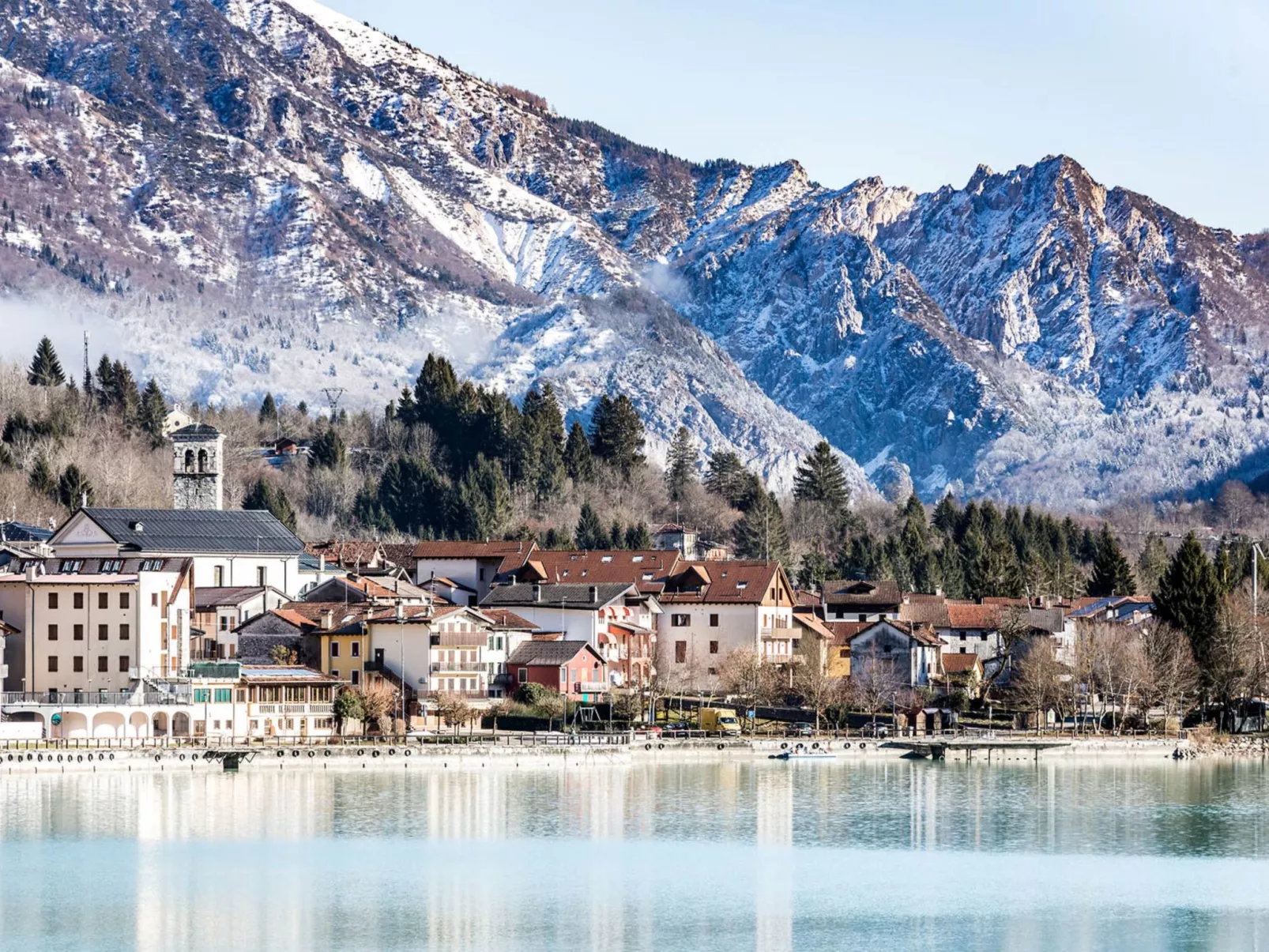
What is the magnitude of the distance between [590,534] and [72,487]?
34.5m

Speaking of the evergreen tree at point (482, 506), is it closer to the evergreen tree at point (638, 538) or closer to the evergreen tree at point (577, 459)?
the evergreen tree at point (638, 538)

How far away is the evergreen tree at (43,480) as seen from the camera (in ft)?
502

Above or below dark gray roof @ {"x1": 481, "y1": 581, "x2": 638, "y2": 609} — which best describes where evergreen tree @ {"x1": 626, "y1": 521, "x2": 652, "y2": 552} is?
above

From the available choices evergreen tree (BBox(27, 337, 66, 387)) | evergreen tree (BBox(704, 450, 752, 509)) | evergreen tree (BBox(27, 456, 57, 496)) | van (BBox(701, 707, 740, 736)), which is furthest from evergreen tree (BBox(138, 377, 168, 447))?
van (BBox(701, 707, 740, 736))

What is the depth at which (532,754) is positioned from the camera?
99.8 meters

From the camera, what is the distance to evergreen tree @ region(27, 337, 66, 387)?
187 m

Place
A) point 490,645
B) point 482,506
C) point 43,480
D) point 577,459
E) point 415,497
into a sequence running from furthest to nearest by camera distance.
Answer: point 577,459 → point 415,497 → point 482,506 → point 43,480 → point 490,645

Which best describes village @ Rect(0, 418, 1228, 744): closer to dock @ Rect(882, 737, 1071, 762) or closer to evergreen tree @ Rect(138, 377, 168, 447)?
dock @ Rect(882, 737, 1071, 762)

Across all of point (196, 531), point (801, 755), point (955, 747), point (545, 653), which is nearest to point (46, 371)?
point (196, 531)

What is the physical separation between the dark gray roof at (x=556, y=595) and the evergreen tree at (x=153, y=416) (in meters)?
55.1

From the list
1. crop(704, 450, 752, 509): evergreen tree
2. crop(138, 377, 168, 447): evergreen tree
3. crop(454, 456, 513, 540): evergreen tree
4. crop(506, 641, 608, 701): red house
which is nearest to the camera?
crop(506, 641, 608, 701): red house

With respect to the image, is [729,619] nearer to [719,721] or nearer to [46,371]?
[719,721]

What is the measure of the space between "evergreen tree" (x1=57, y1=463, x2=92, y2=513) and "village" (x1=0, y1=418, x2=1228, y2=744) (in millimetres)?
14832

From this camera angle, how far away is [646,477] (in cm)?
19700
